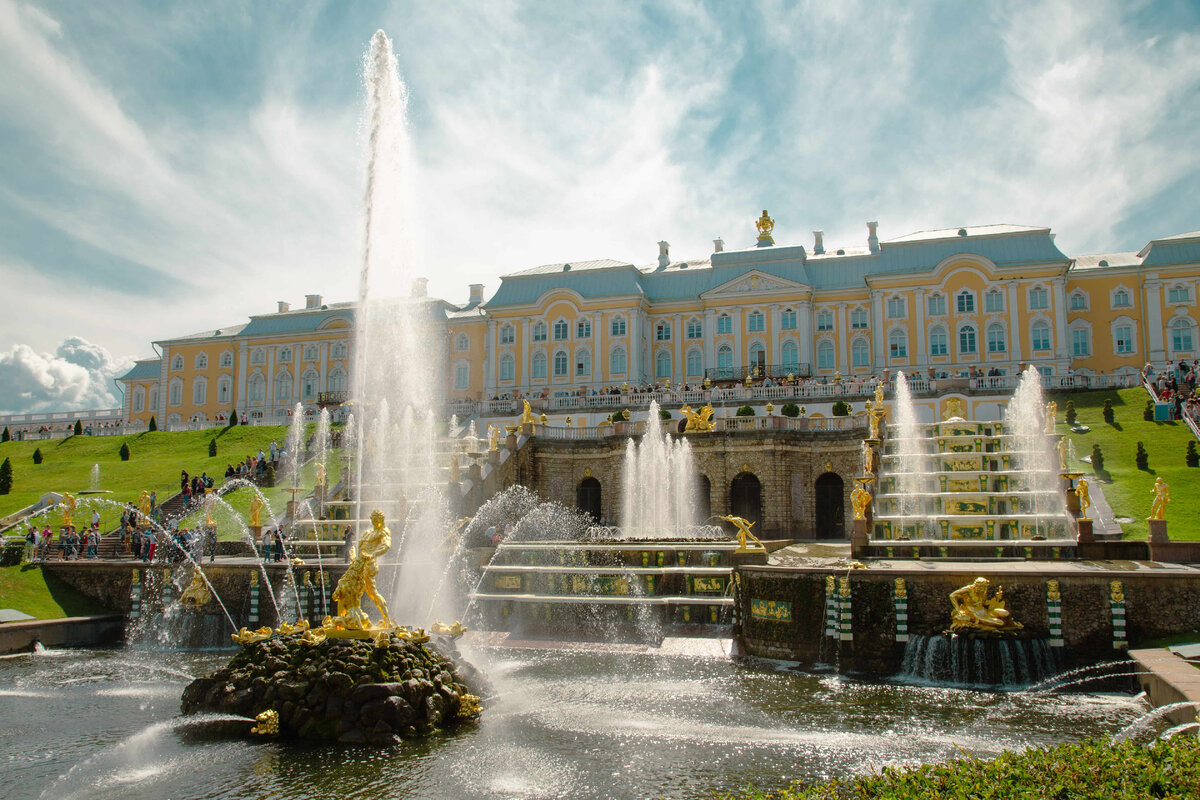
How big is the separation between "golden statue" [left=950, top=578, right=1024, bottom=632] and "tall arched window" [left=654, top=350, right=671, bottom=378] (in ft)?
127

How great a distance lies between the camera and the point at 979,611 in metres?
16.5

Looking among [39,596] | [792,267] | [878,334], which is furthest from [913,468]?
[39,596]

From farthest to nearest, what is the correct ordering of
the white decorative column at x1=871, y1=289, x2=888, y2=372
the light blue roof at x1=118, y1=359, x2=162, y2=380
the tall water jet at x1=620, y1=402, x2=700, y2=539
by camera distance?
the light blue roof at x1=118, y1=359, x2=162, y2=380 < the white decorative column at x1=871, y1=289, x2=888, y2=372 < the tall water jet at x1=620, y1=402, x2=700, y2=539

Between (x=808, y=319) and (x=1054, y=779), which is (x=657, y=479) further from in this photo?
(x=1054, y=779)

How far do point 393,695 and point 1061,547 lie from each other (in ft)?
51.5

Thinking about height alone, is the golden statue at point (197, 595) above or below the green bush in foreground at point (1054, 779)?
below

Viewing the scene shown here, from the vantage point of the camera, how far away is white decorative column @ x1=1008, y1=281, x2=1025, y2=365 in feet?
158

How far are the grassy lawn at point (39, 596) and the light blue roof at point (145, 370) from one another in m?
47.9

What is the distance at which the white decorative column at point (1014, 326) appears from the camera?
4822cm

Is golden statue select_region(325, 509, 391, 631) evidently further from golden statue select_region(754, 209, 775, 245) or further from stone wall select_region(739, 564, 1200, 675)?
golden statue select_region(754, 209, 775, 245)

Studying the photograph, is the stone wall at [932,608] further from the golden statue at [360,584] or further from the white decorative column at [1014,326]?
the white decorative column at [1014,326]

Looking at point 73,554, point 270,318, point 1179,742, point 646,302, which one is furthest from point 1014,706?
point 270,318

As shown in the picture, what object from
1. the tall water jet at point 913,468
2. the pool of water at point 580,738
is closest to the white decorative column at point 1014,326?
the tall water jet at point 913,468

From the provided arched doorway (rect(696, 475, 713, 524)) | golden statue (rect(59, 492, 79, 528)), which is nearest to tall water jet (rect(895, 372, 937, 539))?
arched doorway (rect(696, 475, 713, 524))
